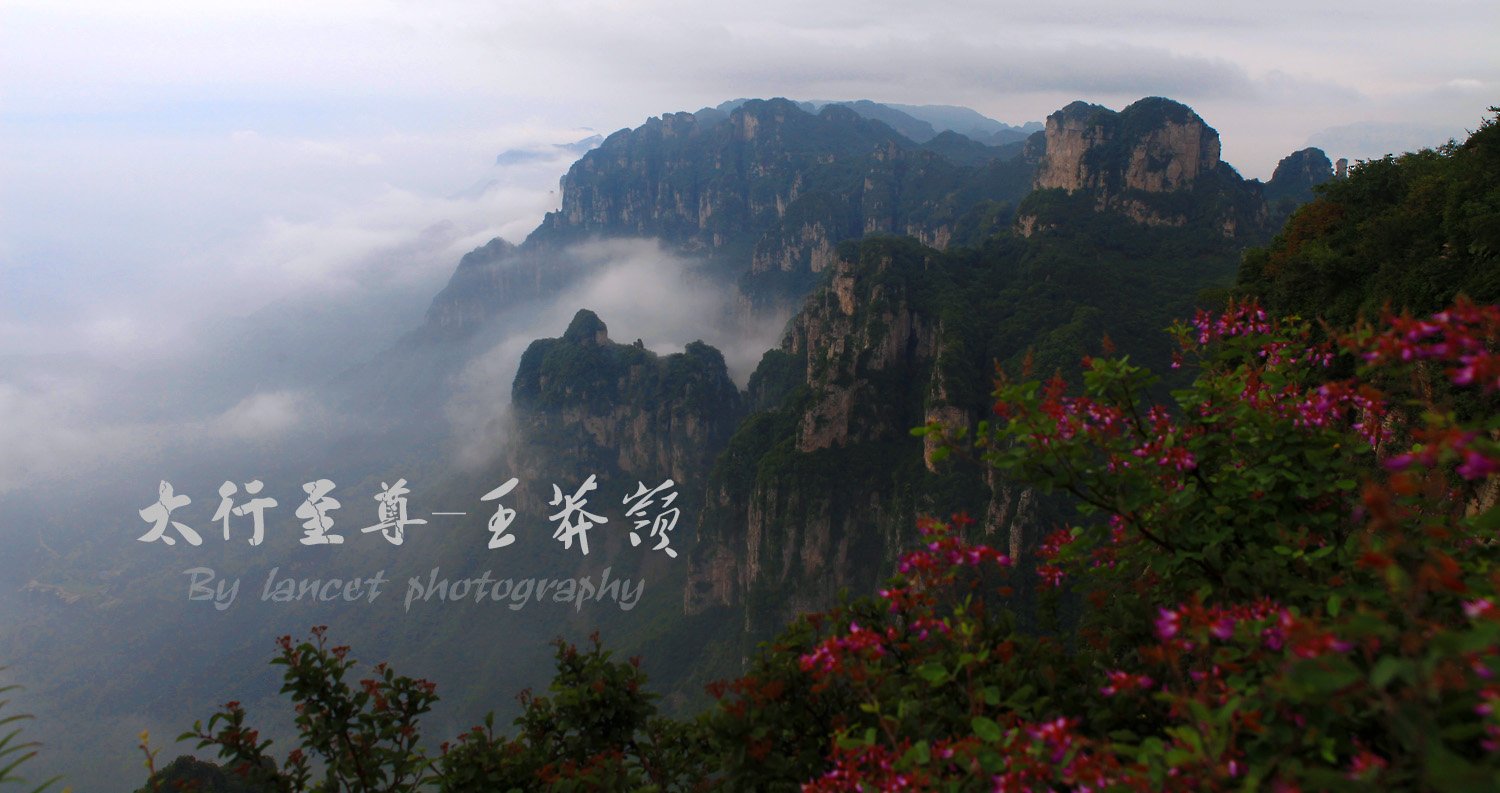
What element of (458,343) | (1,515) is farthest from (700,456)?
(1,515)

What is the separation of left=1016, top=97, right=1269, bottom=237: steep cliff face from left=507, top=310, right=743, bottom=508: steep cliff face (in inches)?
1541

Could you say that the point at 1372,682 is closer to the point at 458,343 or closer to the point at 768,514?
the point at 768,514

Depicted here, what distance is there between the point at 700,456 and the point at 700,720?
76.0m

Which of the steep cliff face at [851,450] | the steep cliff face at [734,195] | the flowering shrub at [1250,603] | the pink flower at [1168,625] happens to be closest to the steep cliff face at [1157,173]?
the steep cliff face at [851,450]

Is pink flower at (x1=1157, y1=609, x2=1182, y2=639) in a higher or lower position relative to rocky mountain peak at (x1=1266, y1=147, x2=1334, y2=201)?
lower

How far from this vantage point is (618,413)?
276 ft

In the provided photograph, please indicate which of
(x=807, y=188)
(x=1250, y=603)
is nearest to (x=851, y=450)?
(x=1250, y=603)

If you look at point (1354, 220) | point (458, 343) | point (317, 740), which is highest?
point (1354, 220)

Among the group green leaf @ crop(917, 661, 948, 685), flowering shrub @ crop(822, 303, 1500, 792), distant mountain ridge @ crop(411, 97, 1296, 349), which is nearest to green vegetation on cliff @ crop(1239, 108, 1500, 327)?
flowering shrub @ crop(822, 303, 1500, 792)

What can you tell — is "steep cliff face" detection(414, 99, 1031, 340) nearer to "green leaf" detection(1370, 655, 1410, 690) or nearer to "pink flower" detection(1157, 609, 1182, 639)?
"pink flower" detection(1157, 609, 1182, 639)

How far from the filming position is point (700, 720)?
205 inches

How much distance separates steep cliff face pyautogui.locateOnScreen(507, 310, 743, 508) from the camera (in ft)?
266

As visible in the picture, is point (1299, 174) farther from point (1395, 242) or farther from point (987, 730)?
point (987, 730)

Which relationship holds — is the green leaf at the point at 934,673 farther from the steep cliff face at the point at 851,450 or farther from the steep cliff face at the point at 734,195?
the steep cliff face at the point at 734,195
